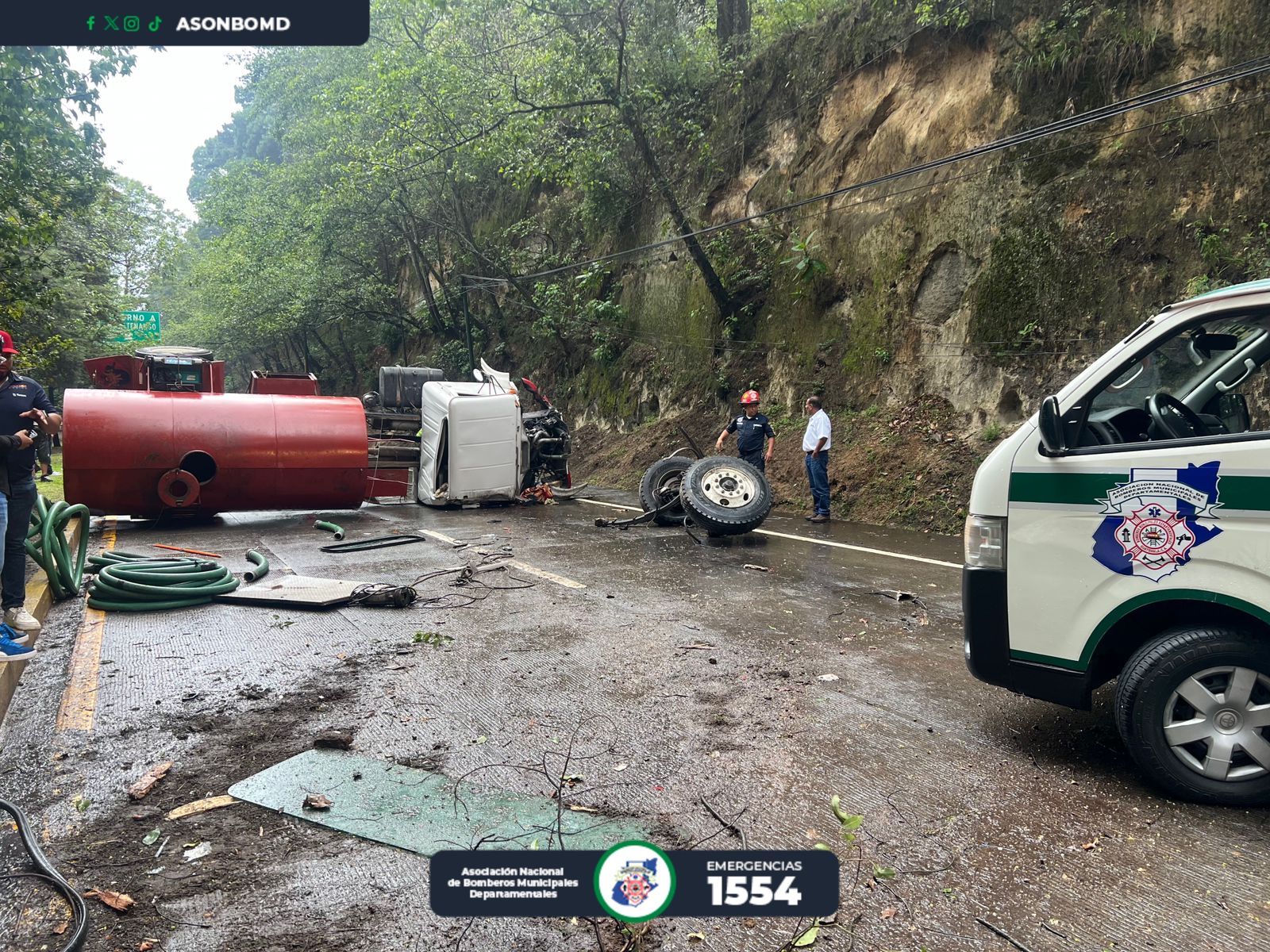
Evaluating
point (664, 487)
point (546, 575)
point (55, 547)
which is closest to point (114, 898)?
point (55, 547)

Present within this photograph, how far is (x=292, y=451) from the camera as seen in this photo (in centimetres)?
1159

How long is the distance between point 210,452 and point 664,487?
6.17 metres

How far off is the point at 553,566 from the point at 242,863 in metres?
5.76

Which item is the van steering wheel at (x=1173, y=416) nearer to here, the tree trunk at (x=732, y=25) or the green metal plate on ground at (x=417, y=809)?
the green metal plate on ground at (x=417, y=809)

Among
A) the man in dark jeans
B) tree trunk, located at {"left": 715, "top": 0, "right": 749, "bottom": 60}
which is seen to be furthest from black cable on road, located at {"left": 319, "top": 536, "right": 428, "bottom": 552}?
tree trunk, located at {"left": 715, "top": 0, "right": 749, "bottom": 60}

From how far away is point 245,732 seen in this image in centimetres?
407

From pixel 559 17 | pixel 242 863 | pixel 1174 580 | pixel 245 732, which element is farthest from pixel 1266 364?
pixel 559 17

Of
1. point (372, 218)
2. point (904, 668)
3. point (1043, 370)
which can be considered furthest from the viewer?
point (372, 218)

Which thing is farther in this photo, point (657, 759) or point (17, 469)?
point (17, 469)

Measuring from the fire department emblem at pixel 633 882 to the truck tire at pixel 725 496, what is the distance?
7454mm

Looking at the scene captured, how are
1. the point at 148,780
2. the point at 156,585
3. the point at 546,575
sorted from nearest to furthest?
the point at 148,780, the point at 156,585, the point at 546,575

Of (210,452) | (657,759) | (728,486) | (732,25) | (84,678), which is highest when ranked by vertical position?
(732,25)

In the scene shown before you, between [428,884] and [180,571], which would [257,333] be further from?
[428,884]

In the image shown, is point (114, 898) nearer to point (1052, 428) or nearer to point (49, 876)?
point (49, 876)
